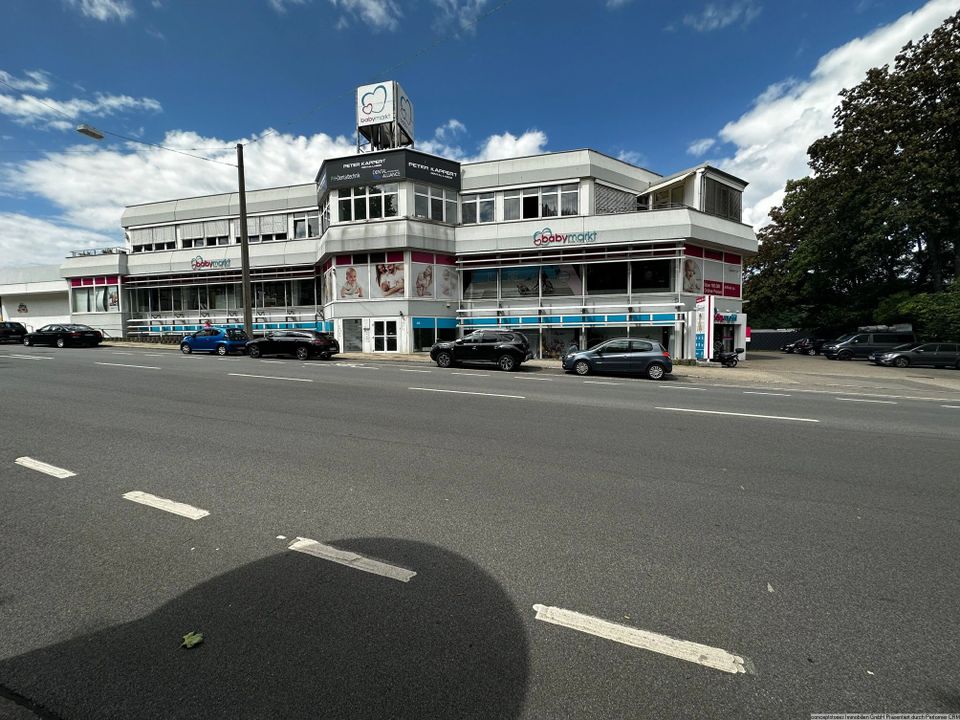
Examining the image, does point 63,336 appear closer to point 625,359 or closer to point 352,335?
point 352,335

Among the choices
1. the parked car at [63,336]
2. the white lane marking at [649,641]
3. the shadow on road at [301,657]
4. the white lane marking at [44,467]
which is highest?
the parked car at [63,336]

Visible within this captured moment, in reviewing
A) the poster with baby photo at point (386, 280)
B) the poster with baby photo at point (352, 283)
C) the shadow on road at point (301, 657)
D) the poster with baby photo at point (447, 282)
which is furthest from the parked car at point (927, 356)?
the shadow on road at point (301, 657)

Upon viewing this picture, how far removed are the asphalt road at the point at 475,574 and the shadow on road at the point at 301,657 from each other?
0.01m

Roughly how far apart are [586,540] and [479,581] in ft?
3.31

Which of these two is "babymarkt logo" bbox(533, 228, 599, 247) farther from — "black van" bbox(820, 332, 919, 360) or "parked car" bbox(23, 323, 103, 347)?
"parked car" bbox(23, 323, 103, 347)

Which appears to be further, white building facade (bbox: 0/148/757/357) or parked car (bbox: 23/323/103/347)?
parked car (bbox: 23/323/103/347)

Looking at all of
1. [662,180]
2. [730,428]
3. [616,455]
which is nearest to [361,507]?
[616,455]

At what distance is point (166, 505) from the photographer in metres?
4.07

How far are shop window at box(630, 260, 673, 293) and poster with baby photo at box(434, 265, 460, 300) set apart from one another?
33.0 feet

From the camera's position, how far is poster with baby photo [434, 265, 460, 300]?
1046 inches

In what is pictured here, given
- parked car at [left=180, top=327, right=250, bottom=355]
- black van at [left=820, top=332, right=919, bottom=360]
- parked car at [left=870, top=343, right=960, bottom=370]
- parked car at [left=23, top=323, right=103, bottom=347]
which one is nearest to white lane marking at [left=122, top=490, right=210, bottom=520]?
parked car at [left=180, top=327, right=250, bottom=355]

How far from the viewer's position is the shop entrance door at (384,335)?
2598cm

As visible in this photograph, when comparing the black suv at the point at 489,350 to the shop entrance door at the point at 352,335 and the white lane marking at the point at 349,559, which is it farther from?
the white lane marking at the point at 349,559

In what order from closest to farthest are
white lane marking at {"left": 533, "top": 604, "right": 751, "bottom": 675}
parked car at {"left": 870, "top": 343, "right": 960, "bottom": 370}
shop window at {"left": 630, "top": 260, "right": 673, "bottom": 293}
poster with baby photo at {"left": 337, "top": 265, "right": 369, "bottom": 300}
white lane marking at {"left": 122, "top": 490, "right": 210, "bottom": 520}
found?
white lane marking at {"left": 533, "top": 604, "right": 751, "bottom": 675}
white lane marking at {"left": 122, "top": 490, "right": 210, "bottom": 520}
parked car at {"left": 870, "top": 343, "right": 960, "bottom": 370}
shop window at {"left": 630, "top": 260, "right": 673, "bottom": 293}
poster with baby photo at {"left": 337, "top": 265, "right": 369, "bottom": 300}
